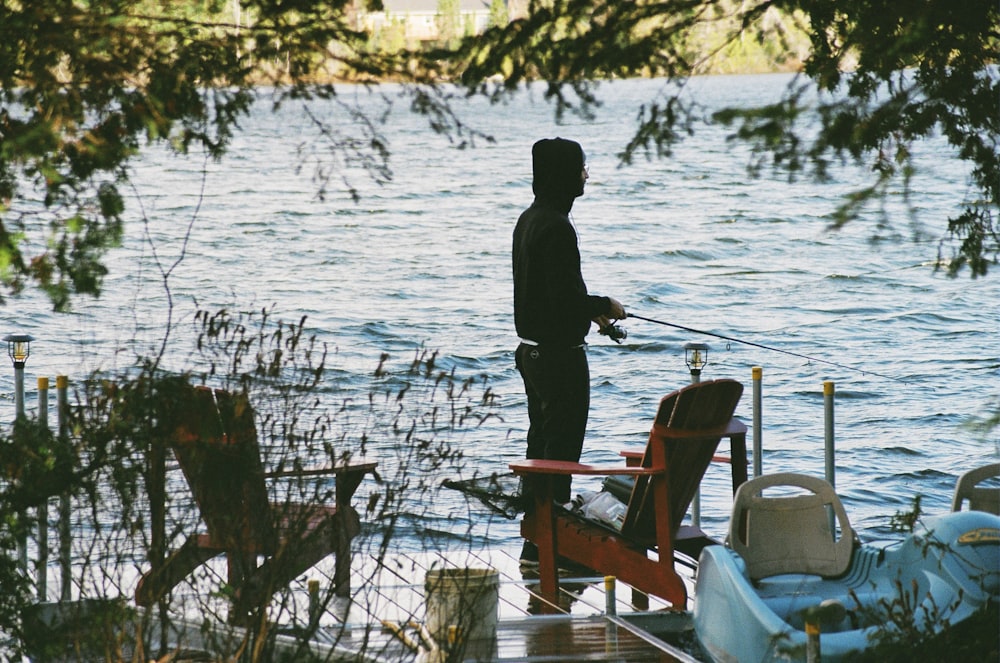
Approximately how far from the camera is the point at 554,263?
5305 mm

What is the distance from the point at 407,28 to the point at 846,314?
694 inches

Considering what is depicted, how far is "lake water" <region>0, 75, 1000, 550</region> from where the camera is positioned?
1168cm

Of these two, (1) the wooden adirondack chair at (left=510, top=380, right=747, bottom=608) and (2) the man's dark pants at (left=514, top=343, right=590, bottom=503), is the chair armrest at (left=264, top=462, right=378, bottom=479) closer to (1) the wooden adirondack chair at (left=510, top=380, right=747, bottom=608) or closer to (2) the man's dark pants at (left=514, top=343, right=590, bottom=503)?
(1) the wooden adirondack chair at (left=510, top=380, right=747, bottom=608)

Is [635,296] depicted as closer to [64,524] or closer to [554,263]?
[554,263]

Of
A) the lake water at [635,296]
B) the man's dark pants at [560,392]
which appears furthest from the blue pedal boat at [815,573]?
the lake water at [635,296]

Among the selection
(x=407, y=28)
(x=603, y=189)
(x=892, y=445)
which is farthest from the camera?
(x=603, y=189)

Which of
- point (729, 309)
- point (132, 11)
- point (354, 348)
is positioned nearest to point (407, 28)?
point (132, 11)

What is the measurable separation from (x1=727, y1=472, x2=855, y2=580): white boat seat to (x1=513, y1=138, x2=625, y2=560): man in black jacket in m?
0.93

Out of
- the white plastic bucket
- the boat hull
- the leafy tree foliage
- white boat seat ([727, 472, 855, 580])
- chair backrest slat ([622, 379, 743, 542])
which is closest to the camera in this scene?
the leafy tree foliage

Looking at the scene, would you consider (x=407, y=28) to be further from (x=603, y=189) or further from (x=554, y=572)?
(x=603, y=189)

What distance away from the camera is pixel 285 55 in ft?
9.93

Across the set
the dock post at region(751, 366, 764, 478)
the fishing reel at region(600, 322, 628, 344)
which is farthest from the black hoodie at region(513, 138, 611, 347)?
the dock post at region(751, 366, 764, 478)

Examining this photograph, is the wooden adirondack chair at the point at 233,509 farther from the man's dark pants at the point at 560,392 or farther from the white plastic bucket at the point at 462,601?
the man's dark pants at the point at 560,392

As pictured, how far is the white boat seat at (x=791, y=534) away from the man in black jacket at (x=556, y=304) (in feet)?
3.04
